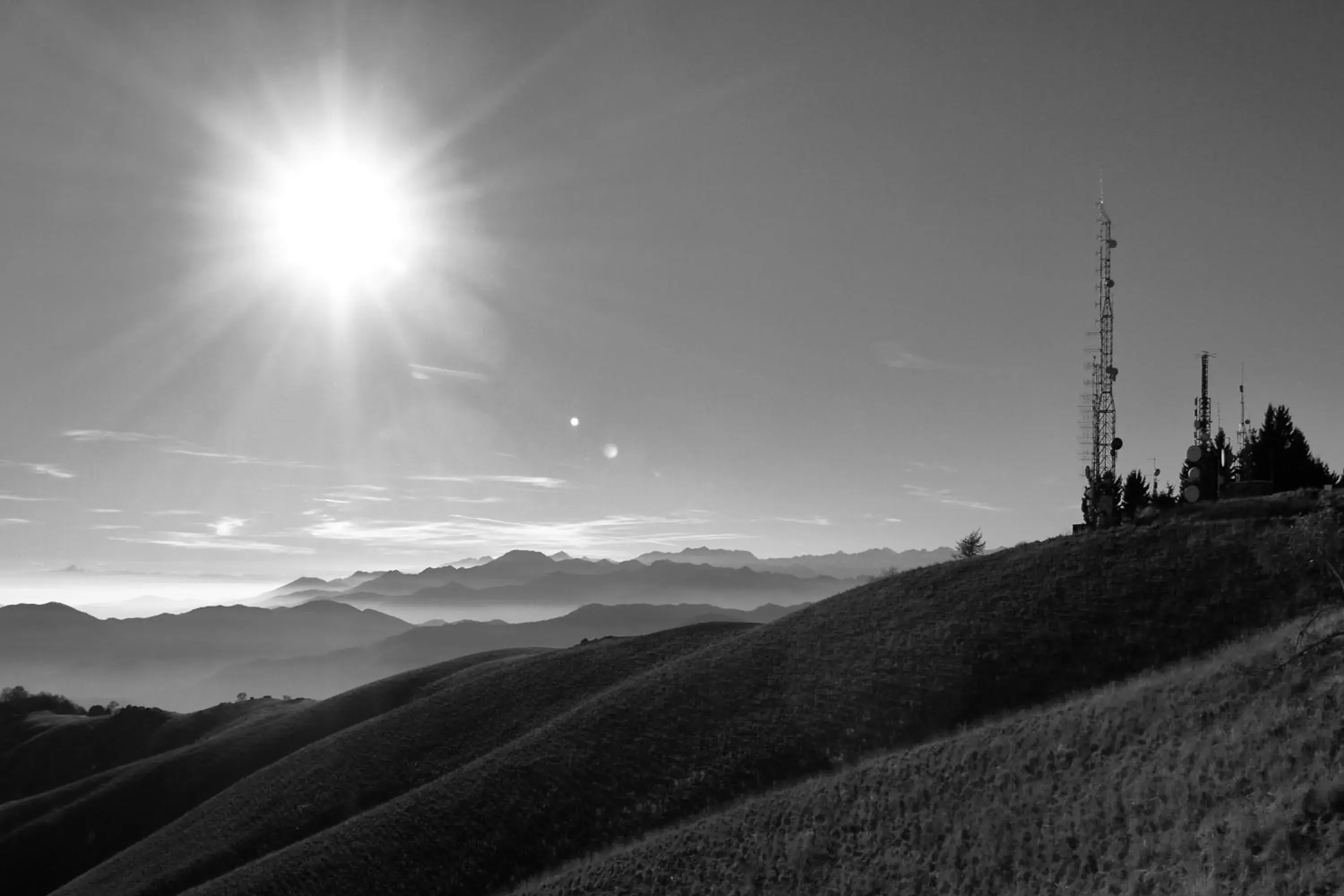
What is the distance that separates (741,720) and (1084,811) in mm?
22039

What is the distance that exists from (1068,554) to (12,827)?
316 feet

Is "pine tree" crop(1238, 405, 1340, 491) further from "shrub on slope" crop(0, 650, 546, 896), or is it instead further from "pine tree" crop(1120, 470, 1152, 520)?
"shrub on slope" crop(0, 650, 546, 896)

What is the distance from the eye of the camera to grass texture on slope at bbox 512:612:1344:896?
58.0ft

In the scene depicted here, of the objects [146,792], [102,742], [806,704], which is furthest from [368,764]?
[102,742]

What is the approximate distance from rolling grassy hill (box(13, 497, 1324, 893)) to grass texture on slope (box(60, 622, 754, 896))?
0.24 meters

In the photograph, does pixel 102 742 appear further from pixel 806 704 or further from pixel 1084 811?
pixel 1084 811

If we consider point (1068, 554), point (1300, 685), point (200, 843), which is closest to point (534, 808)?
point (200, 843)

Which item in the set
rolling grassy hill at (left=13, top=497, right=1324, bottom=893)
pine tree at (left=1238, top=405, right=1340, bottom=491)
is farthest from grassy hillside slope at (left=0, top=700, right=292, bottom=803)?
pine tree at (left=1238, top=405, right=1340, bottom=491)

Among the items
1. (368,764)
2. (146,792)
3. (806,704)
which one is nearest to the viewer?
(806,704)

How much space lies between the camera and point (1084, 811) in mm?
21984

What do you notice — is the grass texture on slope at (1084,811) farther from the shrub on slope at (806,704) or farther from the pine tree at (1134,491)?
the pine tree at (1134,491)

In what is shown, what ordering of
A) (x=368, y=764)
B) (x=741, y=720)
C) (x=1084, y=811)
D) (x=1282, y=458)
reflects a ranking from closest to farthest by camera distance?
(x=1084, y=811), (x=741, y=720), (x=368, y=764), (x=1282, y=458)

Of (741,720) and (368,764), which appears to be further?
(368,764)

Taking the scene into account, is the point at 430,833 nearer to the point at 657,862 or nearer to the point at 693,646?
the point at 657,862
